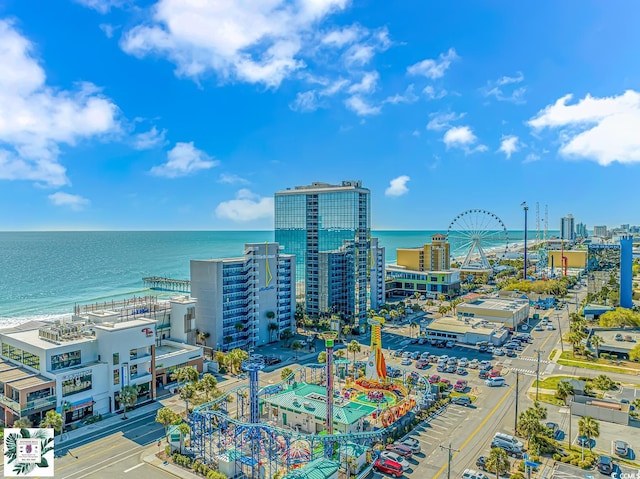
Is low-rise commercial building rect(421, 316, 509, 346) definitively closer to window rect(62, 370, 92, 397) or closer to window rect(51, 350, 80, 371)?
window rect(62, 370, 92, 397)

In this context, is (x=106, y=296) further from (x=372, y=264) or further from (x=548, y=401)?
(x=548, y=401)

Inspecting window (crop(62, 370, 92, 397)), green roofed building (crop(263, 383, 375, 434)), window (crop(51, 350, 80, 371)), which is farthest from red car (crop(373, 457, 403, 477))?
window (crop(51, 350, 80, 371))

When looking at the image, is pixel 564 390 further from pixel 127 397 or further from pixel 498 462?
pixel 127 397

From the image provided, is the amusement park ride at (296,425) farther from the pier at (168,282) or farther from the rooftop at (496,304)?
the pier at (168,282)

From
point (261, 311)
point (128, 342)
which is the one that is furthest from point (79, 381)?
point (261, 311)

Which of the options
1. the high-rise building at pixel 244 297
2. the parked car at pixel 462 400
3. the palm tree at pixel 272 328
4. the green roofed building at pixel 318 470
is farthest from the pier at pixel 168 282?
the green roofed building at pixel 318 470

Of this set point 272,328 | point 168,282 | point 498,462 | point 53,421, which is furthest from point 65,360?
point 168,282

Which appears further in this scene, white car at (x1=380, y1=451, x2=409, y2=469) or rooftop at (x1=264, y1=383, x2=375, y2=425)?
rooftop at (x1=264, y1=383, x2=375, y2=425)
